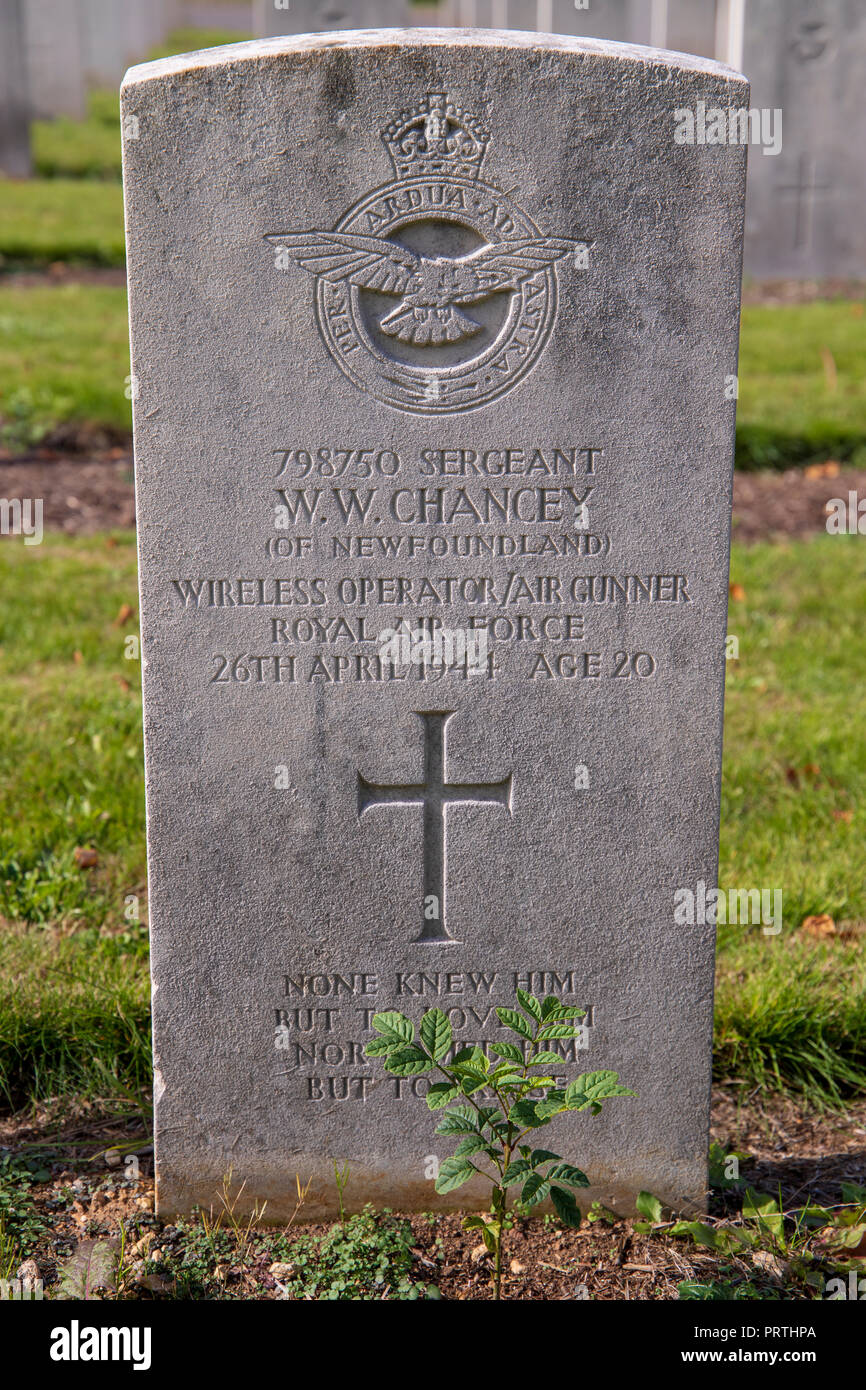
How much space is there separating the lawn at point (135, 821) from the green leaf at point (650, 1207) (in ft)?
1.70

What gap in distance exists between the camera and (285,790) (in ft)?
8.33

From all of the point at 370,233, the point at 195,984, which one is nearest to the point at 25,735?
the point at 195,984

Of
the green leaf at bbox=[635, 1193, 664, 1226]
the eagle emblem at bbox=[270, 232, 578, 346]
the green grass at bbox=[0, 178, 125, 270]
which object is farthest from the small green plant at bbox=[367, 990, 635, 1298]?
the green grass at bbox=[0, 178, 125, 270]

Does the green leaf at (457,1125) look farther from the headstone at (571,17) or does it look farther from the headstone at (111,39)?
the headstone at (111,39)

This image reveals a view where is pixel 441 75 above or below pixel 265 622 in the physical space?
above

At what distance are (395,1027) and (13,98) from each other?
14.2 m

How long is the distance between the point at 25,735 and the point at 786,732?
244cm

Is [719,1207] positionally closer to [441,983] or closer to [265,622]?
[441,983]

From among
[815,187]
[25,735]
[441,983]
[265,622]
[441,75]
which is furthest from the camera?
[815,187]

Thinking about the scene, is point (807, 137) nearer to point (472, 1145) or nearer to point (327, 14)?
point (327, 14)

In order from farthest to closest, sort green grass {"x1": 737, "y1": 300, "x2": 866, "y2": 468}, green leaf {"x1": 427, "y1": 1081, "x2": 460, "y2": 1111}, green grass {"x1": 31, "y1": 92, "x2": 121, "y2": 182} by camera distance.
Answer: green grass {"x1": 31, "y1": 92, "x2": 121, "y2": 182} → green grass {"x1": 737, "y1": 300, "x2": 866, "y2": 468} → green leaf {"x1": 427, "y1": 1081, "x2": 460, "y2": 1111}

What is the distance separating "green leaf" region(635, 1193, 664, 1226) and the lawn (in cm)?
52

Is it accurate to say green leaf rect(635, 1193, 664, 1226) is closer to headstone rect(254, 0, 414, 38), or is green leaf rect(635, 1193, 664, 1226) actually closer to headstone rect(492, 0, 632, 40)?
headstone rect(254, 0, 414, 38)

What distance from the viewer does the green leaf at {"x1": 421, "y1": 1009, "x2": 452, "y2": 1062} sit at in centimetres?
228
